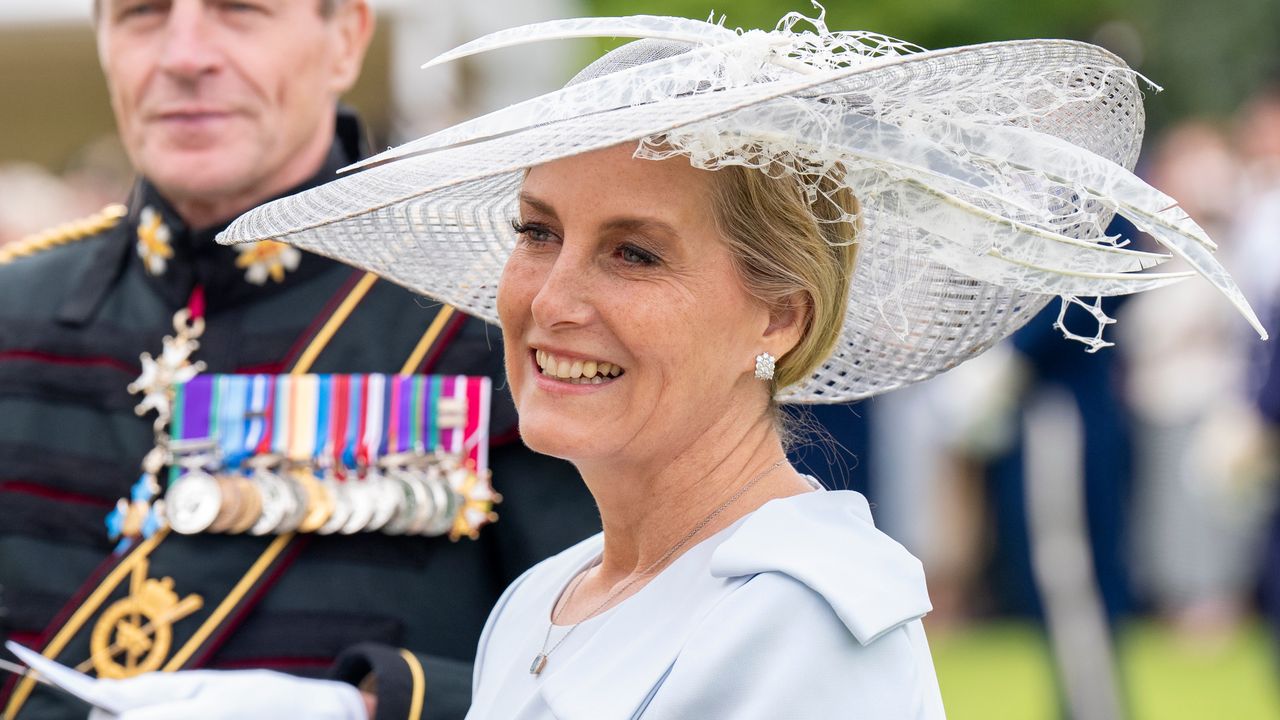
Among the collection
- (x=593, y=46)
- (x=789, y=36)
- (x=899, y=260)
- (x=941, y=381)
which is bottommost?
(x=593, y=46)

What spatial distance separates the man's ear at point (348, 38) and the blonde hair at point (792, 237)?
1266 millimetres

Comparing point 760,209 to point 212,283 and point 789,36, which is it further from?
point 212,283

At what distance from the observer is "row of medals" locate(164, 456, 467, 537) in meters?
2.89

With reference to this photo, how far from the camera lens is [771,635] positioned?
191 centimetres

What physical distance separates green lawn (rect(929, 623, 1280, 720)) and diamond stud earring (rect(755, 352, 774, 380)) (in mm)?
4665

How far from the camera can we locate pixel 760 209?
216cm

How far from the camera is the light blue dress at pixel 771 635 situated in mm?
1895

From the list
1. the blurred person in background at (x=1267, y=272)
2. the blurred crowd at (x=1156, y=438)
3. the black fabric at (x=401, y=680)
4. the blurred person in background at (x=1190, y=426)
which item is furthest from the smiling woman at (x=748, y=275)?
the blurred person in background at (x=1190, y=426)

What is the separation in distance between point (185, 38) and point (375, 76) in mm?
8592

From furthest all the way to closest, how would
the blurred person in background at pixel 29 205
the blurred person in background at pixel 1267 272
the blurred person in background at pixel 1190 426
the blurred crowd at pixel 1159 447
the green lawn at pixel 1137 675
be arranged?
the blurred person in background at pixel 29 205 → the blurred person in background at pixel 1190 426 → the blurred crowd at pixel 1159 447 → the green lawn at pixel 1137 675 → the blurred person in background at pixel 1267 272

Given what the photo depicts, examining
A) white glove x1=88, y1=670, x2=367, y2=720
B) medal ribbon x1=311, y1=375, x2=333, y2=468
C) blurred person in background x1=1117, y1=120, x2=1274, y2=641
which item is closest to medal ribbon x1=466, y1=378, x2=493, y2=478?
medal ribbon x1=311, y1=375, x2=333, y2=468

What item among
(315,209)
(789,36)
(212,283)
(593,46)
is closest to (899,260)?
(789,36)

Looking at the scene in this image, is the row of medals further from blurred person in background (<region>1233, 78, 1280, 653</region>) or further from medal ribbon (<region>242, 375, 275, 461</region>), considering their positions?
blurred person in background (<region>1233, 78, 1280, 653</region>)

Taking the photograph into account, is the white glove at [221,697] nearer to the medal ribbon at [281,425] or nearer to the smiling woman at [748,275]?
the smiling woman at [748,275]
